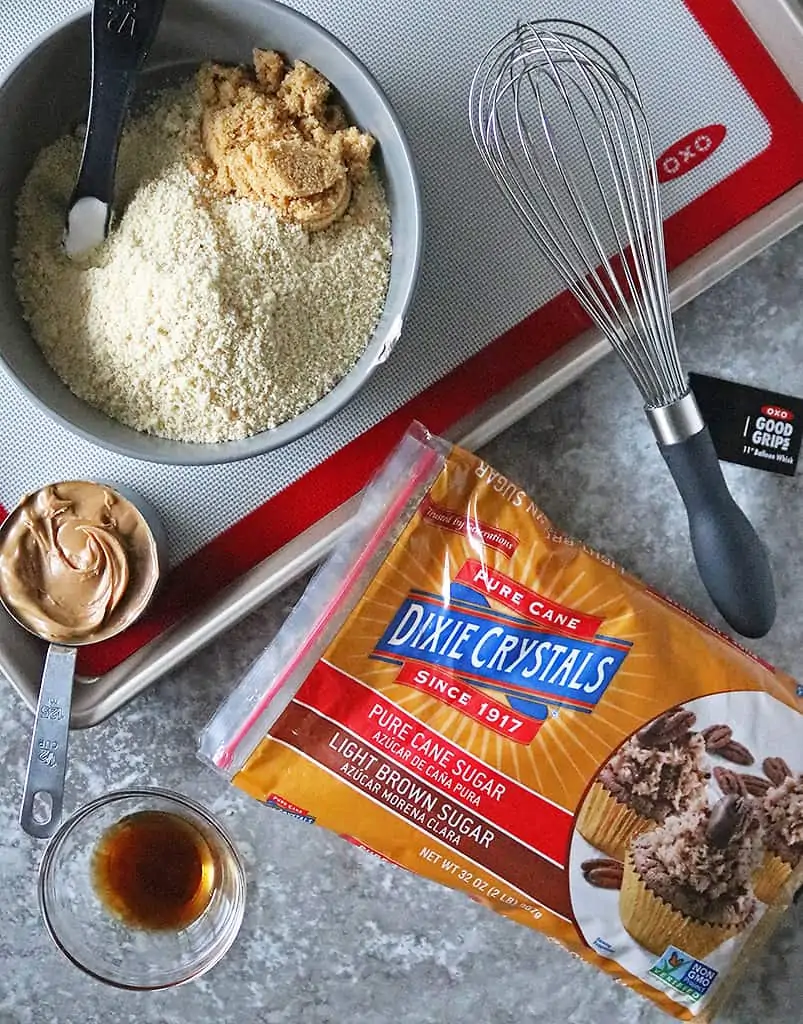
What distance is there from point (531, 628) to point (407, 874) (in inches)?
9.6

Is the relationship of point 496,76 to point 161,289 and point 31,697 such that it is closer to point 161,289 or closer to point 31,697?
point 161,289

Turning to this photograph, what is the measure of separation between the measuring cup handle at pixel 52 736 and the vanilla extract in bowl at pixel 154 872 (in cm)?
9

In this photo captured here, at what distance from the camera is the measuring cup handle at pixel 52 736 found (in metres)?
0.71

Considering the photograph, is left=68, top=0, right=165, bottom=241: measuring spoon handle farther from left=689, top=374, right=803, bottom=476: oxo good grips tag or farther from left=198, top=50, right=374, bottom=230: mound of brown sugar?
left=689, top=374, right=803, bottom=476: oxo good grips tag

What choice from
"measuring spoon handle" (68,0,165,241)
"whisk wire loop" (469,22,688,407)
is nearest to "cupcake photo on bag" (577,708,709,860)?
"whisk wire loop" (469,22,688,407)

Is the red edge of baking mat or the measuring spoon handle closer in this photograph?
the measuring spoon handle

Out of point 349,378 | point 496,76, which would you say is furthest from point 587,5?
point 349,378

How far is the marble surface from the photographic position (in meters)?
0.81

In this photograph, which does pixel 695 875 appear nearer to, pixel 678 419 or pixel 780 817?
pixel 780 817

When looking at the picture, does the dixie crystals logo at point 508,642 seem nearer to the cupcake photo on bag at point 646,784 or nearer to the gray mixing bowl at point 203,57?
the cupcake photo on bag at point 646,784

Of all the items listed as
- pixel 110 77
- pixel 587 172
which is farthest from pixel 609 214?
pixel 110 77

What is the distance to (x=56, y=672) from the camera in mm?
717

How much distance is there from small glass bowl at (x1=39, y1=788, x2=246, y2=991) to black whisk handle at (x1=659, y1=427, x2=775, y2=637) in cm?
42

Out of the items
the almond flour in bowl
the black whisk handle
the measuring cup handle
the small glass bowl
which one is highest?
the almond flour in bowl
